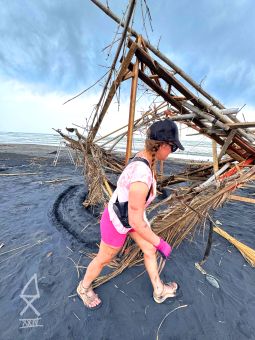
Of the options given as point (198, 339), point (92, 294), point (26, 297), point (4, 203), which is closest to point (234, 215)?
point (198, 339)

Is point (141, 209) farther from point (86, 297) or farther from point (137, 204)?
point (86, 297)

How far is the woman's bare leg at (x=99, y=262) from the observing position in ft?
6.53

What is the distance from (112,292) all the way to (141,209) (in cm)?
118

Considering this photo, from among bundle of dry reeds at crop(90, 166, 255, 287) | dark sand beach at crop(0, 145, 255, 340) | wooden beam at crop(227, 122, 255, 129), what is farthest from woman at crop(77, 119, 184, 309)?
wooden beam at crop(227, 122, 255, 129)

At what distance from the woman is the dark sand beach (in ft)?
0.48

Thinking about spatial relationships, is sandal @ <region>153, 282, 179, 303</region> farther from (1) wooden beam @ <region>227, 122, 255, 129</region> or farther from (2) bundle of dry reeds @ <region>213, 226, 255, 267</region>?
(1) wooden beam @ <region>227, 122, 255, 129</region>

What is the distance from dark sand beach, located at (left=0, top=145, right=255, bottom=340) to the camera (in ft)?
6.32

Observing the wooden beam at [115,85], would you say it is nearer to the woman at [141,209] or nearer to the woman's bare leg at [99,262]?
the woman at [141,209]

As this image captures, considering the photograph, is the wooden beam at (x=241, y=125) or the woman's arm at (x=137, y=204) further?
the wooden beam at (x=241, y=125)

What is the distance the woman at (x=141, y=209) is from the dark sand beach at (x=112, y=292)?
15 cm

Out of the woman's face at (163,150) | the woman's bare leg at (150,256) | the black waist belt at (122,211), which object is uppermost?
the woman's face at (163,150)

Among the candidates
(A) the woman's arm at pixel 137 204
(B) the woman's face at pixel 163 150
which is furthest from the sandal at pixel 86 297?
(B) the woman's face at pixel 163 150

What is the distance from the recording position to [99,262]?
6.72 ft

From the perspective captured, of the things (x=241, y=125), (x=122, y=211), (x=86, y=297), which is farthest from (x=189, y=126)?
(x=86, y=297)
